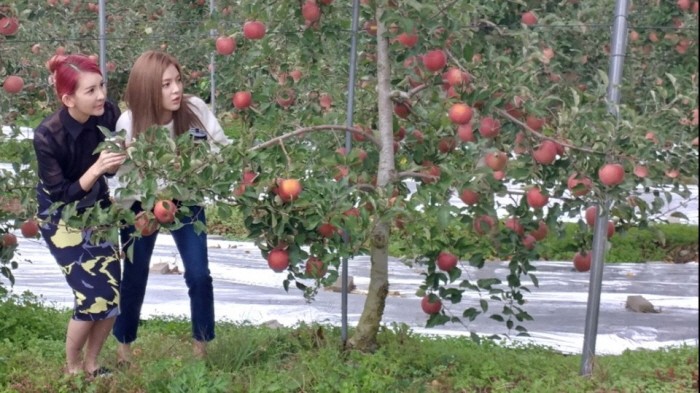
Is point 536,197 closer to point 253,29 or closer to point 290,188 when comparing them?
point 290,188

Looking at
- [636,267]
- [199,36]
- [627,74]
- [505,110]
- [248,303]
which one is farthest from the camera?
[199,36]

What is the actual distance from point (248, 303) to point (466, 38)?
2.09 m

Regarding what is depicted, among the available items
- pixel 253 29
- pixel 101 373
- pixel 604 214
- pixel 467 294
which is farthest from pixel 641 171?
pixel 467 294

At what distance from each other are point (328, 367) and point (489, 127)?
951 mm

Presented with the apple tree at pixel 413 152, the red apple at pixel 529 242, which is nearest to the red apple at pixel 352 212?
the apple tree at pixel 413 152

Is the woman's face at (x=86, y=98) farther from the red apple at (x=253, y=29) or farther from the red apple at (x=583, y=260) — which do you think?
the red apple at (x=583, y=260)

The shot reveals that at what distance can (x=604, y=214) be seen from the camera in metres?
3.00

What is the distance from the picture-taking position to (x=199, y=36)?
707 cm

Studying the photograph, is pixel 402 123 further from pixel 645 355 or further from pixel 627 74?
pixel 627 74

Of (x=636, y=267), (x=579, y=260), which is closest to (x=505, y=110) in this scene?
(x=579, y=260)

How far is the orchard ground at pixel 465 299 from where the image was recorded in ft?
14.6

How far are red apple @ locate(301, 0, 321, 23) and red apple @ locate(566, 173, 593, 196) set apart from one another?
97cm

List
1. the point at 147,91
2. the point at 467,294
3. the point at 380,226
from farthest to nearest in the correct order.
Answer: the point at 467,294, the point at 380,226, the point at 147,91

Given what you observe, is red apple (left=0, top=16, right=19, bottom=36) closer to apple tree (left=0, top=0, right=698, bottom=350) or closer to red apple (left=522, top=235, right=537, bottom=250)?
apple tree (left=0, top=0, right=698, bottom=350)
